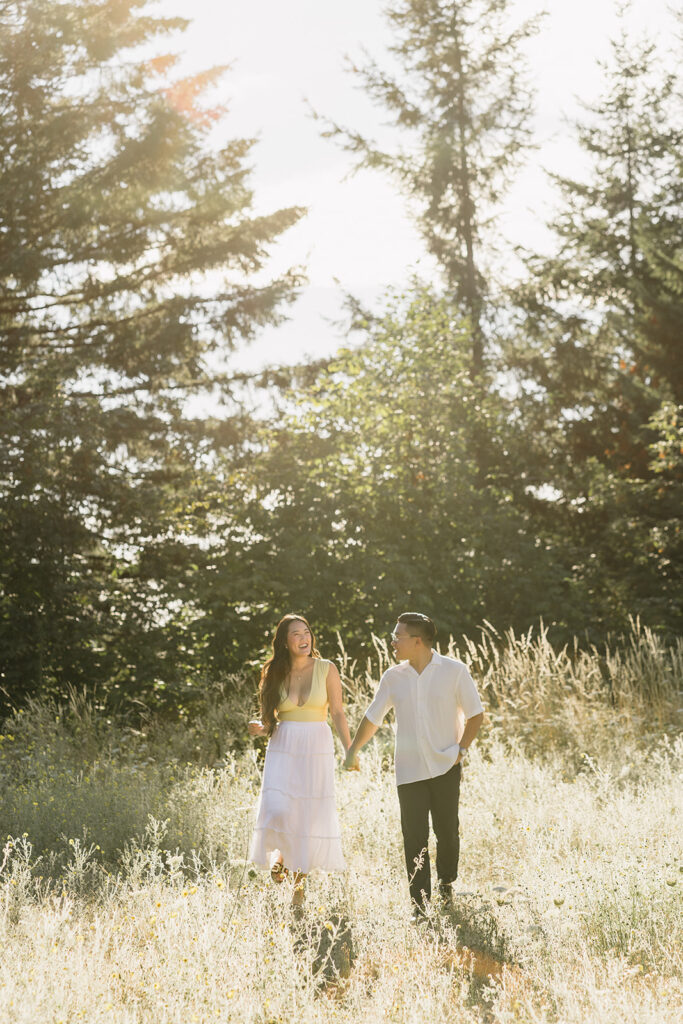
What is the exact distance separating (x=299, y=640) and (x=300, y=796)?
3.04 feet

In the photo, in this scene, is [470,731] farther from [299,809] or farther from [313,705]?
[299,809]

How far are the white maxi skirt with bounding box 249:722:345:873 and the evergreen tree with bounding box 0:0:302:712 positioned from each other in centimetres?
736

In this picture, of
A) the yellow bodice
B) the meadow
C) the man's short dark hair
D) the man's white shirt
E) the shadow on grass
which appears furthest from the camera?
the yellow bodice

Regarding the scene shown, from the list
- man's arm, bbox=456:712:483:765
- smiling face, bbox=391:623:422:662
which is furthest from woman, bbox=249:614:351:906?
man's arm, bbox=456:712:483:765

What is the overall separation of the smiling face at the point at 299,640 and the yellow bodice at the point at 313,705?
127 mm

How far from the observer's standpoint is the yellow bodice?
20.3 feet

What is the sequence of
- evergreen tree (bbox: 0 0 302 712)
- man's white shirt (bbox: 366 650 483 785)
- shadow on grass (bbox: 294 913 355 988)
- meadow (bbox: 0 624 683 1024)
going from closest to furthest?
meadow (bbox: 0 624 683 1024) → shadow on grass (bbox: 294 913 355 988) → man's white shirt (bbox: 366 650 483 785) → evergreen tree (bbox: 0 0 302 712)

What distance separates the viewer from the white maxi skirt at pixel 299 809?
5945 millimetres

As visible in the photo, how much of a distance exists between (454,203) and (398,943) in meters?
19.8

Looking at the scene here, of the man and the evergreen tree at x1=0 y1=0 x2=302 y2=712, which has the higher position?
the evergreen tree at x1=0 y1=0 x2=302 y2=712

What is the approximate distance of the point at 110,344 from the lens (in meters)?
18.4

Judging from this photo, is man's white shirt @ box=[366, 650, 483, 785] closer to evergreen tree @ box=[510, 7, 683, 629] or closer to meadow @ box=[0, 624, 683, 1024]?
meadow @ box=[0, 624, 683, 1024]

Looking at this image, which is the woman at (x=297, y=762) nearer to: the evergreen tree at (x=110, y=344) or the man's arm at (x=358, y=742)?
the man's arm at (x=358, y=742)

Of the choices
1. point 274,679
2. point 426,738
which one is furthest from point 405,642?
point 274,679
